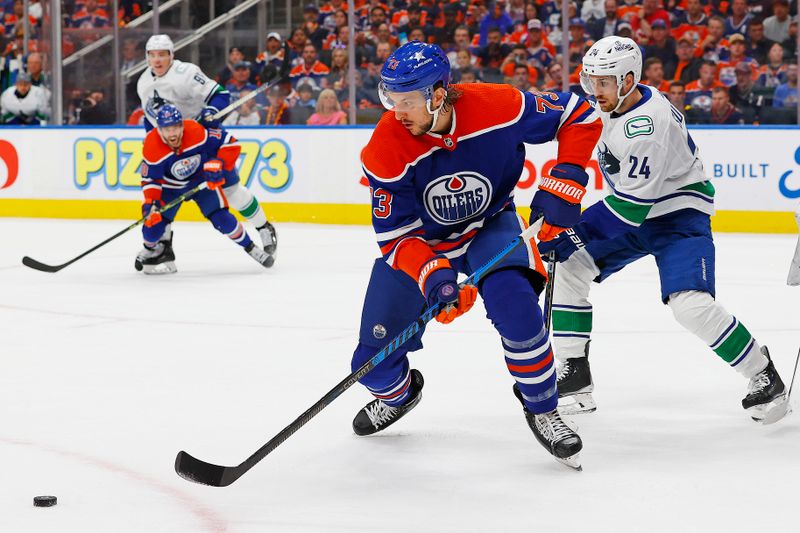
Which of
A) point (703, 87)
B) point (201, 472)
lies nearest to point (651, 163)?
point (201, 472)

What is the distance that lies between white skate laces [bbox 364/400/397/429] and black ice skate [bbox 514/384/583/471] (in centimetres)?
40

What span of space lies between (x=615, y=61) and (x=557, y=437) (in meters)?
0.97

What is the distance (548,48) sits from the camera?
8039 millimetres

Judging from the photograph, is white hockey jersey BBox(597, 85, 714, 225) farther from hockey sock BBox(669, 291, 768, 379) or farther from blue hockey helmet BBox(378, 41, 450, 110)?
blue hockey helmet BBox(378, 41, 450, 110)

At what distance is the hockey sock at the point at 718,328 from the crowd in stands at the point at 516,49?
4625mm

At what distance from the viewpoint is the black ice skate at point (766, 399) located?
9.67ft

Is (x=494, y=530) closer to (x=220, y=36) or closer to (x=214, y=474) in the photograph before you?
(x=214, y=474)

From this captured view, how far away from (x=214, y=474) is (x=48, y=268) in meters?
3.81

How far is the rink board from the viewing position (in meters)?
7.21

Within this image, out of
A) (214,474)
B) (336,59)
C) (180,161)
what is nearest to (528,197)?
(336,59)

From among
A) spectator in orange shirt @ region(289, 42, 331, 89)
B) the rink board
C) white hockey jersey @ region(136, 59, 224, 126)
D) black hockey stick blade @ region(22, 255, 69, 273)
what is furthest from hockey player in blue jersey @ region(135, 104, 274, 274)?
spectator in orange shirt @ region(289, 42, 331, 89)

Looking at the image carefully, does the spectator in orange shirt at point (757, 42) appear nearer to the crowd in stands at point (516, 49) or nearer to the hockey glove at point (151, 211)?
the crowd in stands at point (516, 49)

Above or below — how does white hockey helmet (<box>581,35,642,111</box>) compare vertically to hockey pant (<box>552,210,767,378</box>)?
above

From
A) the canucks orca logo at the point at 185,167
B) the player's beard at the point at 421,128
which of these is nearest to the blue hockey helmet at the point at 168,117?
the canucks orca logo at the point at 185,167
